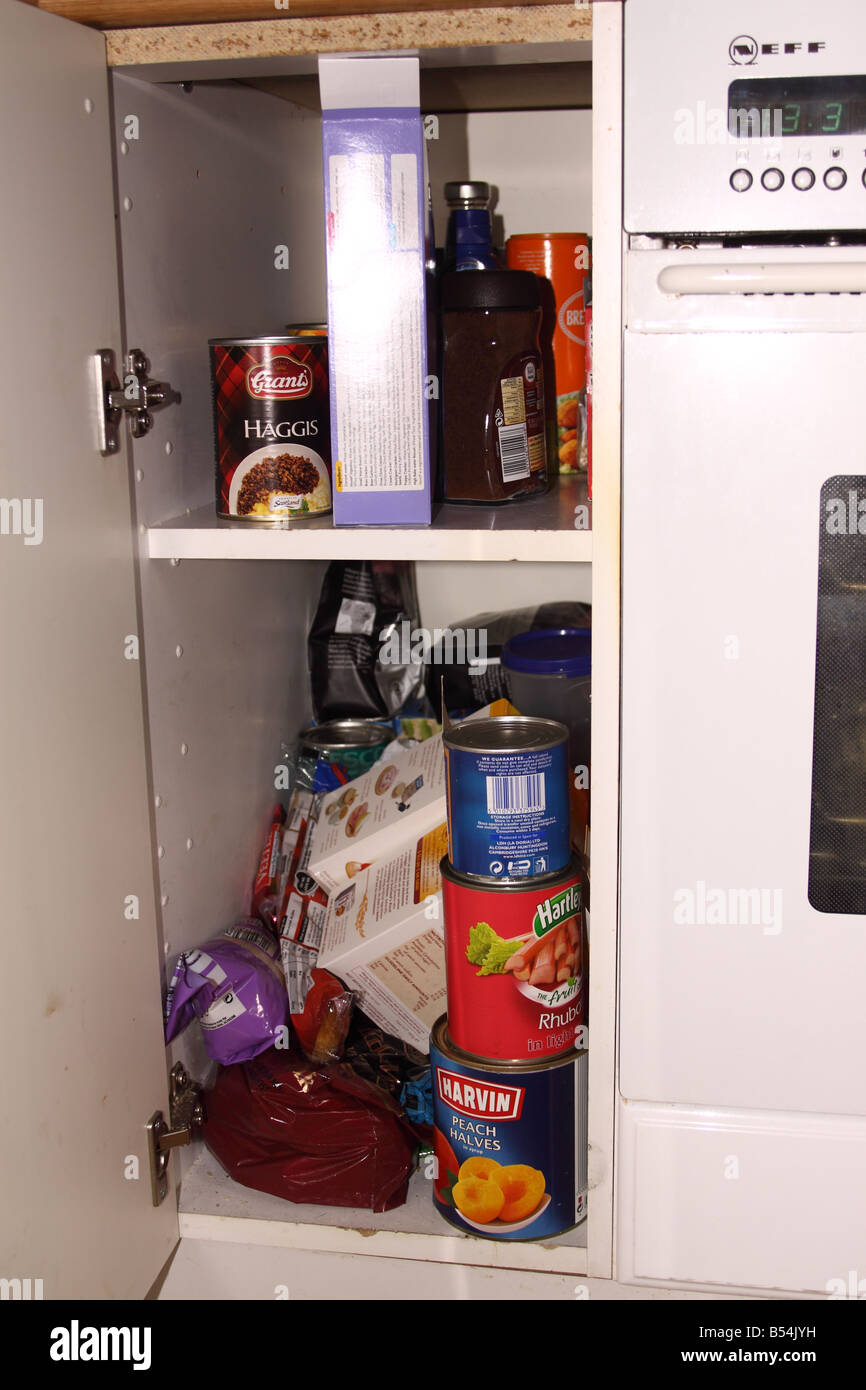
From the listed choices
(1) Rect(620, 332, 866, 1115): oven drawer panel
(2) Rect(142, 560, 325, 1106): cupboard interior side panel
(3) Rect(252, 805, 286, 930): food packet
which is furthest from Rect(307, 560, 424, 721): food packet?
(1) Rect(620, 332, 866, 1115): oven drawer panel

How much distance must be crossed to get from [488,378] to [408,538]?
174 millimetres

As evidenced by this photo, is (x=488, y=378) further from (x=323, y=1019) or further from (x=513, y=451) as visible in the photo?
(x=323, y=1019)

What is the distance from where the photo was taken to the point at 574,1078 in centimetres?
105

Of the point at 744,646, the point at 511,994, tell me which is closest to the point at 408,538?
the point at 744,646

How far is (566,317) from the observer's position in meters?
1.25

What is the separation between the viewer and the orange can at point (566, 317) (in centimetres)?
122

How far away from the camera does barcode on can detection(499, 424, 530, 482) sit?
105 cm

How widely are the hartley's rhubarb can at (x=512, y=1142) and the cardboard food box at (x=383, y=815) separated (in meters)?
0.23

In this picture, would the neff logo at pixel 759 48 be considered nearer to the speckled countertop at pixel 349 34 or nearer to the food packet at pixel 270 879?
the speckled countertop at pixel 349 34

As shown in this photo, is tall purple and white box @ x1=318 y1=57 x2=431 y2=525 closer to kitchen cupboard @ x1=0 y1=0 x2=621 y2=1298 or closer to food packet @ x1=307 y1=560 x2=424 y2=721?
kitchen cupboard @ x1=0 y1=0 x2=621 y2=1298

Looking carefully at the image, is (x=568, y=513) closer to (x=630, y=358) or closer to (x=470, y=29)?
(x=630, y=358)

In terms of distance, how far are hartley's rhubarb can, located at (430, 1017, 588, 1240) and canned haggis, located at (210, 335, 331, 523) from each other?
1.63 feet

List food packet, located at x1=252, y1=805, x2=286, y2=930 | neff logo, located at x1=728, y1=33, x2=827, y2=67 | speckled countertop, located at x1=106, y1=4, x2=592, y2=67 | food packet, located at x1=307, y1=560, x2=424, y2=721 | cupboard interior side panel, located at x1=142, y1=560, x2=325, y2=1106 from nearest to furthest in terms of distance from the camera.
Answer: neff logo, located at x1=728, y1=33, x2=827, y2=67
speckled countertop, located at x1=106, y1=4, x2=592, y2=67
cupboard interior side panel, located at x1=142, y1=560, x2=325, y2=1106
food packet, located at x1=252, y1=805, x2=286, y2=930
food packet, located at x1=307, y1=560, x2=424, y2=721
